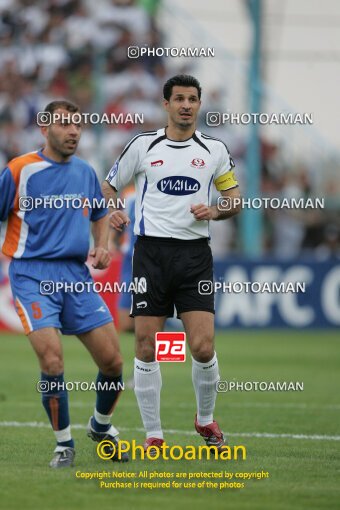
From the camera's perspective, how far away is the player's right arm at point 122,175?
827 cm

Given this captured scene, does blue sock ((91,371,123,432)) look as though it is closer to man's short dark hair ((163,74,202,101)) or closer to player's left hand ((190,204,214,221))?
player's left hand ((190,204,214,221))

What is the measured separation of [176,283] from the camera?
826cm

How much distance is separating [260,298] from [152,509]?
48.1 ft

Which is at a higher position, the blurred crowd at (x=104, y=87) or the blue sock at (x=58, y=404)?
the blurred crowd at (x=104, y=87)

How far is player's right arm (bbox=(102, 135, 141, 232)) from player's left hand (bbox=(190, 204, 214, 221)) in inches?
20.0

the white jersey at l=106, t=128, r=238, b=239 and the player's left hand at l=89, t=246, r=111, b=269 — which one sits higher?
the white jersey at l=106, t=128, r=238, b=239

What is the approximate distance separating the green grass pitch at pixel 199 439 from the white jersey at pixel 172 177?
1.65 metres

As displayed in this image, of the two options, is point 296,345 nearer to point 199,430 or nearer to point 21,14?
point 21,14

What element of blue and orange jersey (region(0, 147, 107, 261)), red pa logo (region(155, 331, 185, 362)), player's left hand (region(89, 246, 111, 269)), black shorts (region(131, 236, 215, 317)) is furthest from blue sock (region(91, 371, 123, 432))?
blue and orange jersey (region(0, 147, 107, 261))

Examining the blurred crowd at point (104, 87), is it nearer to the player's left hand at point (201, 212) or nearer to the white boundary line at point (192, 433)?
the white boundary line at point (192, 433)

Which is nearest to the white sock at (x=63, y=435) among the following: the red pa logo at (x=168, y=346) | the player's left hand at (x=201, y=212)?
the red pa logo at (x=168, y=346)

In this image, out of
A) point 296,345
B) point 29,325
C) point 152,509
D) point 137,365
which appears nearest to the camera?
point 152,509

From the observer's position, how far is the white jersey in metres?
8.21

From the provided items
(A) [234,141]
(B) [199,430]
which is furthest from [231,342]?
(B) [199,430]
